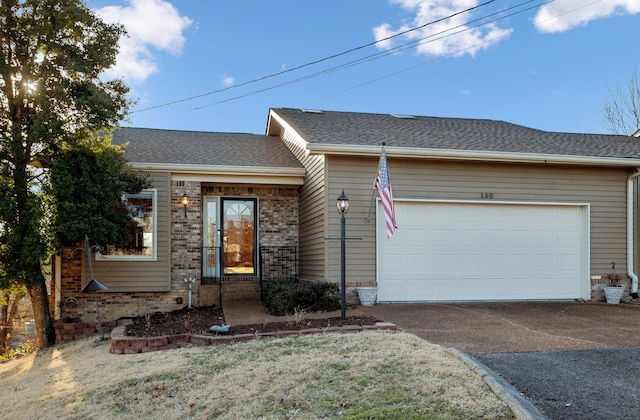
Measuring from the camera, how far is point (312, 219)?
35.6ft

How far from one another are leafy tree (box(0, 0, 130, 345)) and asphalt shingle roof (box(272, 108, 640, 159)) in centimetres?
391

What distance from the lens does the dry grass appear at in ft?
13.5

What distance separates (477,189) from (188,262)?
19.9 ft

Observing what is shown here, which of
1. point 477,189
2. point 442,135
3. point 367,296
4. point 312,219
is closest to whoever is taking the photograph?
point 367,296

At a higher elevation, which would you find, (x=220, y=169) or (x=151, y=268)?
(x=220, y=169)

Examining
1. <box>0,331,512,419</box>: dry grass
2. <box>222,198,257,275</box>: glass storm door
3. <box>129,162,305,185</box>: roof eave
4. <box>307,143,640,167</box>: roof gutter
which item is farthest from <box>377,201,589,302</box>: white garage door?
<box>0,331,512,419</box>: dry grass

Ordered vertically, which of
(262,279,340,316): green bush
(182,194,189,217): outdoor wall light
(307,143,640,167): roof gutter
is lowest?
(262,279,340,316): green bush

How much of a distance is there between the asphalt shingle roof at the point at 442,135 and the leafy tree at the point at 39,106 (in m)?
3.91

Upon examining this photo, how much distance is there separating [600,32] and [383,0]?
26.3 feet

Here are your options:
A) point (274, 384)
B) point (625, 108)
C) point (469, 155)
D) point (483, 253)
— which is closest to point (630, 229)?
point (483, 253)

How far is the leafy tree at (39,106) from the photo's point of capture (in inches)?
334

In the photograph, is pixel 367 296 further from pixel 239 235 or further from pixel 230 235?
pixel 230 235

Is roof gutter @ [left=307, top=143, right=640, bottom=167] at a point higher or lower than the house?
higher

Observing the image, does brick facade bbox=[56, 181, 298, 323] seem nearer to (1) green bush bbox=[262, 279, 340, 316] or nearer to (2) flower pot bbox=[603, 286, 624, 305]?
(1) green bush bbox=[262, 279, 340, 316]
